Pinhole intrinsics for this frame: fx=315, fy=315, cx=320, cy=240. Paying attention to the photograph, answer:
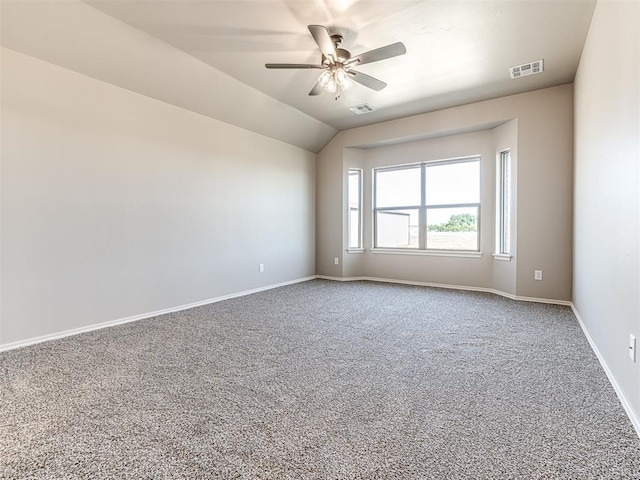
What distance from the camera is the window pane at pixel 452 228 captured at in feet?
17.0

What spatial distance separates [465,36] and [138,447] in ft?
12.9

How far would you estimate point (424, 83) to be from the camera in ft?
13.1

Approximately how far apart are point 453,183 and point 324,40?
363 cm

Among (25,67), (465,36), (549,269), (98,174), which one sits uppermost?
(465,36)

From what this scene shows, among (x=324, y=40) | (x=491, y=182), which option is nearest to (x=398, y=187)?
(x=491, y=182)

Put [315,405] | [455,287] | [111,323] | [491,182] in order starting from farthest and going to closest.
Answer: [455,287], [491,182], [111,323], [315,405]

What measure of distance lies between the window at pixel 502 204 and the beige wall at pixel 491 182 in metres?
0.10

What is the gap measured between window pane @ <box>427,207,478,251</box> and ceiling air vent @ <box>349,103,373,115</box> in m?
2.01

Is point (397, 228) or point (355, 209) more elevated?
point (355, 209)

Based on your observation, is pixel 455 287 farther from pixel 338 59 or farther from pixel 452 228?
pixel 338 59

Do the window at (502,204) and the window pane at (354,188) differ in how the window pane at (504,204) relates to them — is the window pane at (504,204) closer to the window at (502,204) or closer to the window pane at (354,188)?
the window at (502,204)

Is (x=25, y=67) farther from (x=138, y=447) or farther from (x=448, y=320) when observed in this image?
(x=448, y=320)

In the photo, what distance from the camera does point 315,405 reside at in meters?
1.78

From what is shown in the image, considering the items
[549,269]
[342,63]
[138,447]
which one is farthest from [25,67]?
[549,269]
